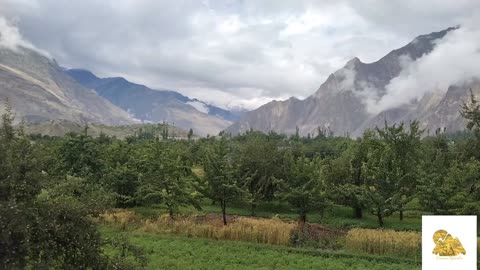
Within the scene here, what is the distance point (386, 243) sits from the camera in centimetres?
2628

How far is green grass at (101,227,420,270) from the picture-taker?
22.9 m

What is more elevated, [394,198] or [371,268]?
[394,198]

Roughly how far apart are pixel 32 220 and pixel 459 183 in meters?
30.0

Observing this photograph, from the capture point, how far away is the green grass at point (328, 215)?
37025mm

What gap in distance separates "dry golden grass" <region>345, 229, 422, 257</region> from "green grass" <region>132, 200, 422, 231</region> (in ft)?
28.3

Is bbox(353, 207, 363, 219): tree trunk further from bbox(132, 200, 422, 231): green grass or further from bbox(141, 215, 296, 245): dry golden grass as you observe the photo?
bbox(141, 215, 296, 245): dry golden grass

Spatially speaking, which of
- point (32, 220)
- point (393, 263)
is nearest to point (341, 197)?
point (393, 263)

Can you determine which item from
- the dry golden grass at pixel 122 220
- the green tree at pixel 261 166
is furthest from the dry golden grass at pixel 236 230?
the green tree at pixel 261 166

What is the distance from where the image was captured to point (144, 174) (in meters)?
39.7

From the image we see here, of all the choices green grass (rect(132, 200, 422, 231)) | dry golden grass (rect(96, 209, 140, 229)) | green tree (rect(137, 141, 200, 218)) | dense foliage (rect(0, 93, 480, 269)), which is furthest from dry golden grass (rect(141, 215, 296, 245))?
green grass (rect(132, 200, 422, 231))

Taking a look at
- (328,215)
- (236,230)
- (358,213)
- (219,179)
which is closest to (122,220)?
(219,179)

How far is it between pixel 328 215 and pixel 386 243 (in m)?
14.5

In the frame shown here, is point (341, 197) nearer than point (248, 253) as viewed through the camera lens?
No

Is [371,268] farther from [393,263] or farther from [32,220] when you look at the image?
[32,220]
